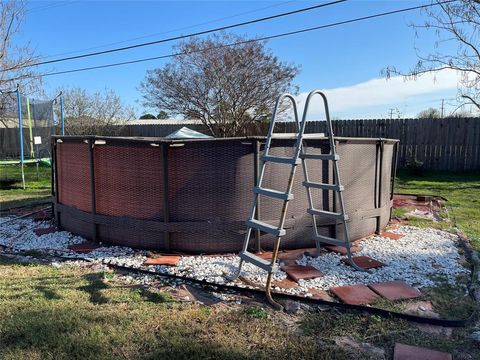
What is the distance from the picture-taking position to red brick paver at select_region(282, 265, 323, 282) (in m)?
3.85

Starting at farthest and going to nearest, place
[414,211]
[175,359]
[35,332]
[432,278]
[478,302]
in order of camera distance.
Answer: [414,211] < [432,278] < [478,302] < [35,332] < [175,359]

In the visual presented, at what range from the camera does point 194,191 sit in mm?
4508

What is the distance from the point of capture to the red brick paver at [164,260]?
13.8 ft

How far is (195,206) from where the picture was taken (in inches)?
178

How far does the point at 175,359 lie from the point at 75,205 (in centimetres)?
351

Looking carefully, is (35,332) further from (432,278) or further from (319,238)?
(432,278)

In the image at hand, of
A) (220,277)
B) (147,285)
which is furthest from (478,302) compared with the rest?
(147,285)

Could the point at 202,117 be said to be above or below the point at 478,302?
above

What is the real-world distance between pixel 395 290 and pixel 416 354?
105cm

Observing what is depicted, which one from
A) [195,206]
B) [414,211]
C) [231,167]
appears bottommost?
[414,211]

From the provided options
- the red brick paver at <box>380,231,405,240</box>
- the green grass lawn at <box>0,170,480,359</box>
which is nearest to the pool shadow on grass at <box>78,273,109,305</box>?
the green grass lawn at <box>0,170,480,359</box>

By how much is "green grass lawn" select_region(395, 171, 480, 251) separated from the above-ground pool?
1.84m

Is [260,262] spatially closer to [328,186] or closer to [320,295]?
[320,295]

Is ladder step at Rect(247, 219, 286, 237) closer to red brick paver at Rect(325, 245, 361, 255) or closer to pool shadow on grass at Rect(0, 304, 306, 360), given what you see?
pool shadow on grass at Rect(0, 304, 306, 360)
